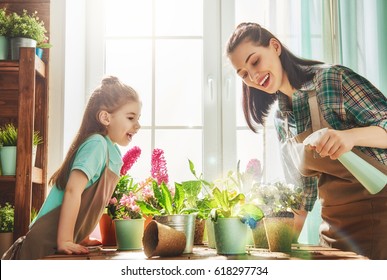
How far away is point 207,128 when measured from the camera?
5.39 feet

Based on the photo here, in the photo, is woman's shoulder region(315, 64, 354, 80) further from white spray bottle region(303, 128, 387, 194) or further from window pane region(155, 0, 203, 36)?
window pane region(155, 0, 203, 36)

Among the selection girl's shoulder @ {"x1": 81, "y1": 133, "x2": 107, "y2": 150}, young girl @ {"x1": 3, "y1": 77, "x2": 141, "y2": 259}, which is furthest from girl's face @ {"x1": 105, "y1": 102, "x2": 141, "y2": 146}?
girl's shoulder @ {"x1": 81, "y1": 133, "x2": 107, "y2": 150}

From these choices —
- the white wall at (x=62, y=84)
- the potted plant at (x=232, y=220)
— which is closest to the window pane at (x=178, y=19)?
the white wall at (x=62, y=84)

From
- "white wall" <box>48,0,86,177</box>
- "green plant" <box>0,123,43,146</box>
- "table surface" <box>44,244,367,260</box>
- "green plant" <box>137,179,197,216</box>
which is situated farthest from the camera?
"white wall" <box>48,0,86,177</box>

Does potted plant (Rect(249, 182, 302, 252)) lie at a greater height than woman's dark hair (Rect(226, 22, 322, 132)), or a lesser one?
lesser

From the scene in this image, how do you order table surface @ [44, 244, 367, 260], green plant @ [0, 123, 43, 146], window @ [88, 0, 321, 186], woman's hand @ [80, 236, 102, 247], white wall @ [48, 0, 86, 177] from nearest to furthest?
table surface @ [44, 244, 367, 260] → woman's hand @ [80, 236, 102, 247] → green plant @ [0, 123, 43, 146] → white wall @ [48, 0, 86, 177] → window @ [88, 0, 321, 186]

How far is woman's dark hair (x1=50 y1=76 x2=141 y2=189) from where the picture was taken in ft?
3.88

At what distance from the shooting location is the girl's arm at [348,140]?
98 centimetres

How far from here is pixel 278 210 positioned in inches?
35.4

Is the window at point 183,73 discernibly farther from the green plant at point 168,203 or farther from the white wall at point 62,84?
the green plant at point 168,203

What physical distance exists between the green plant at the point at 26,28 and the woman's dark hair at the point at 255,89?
1.76 feet

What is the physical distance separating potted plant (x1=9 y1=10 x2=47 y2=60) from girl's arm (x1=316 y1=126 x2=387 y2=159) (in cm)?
85
